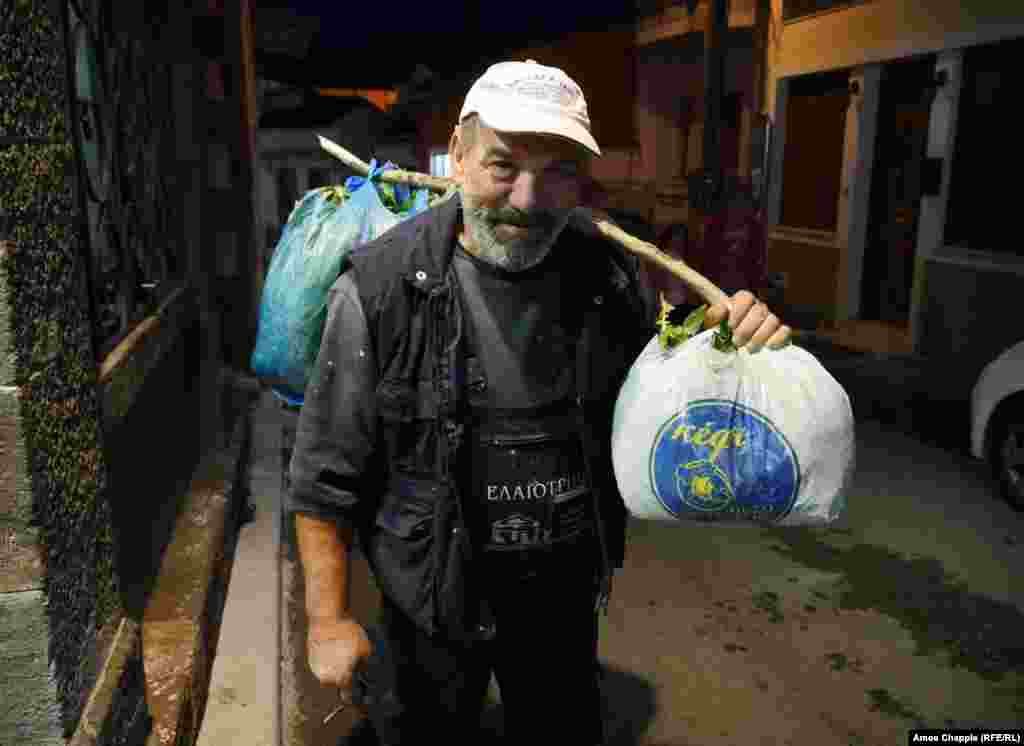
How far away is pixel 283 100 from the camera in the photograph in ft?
56.9

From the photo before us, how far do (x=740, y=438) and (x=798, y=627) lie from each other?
2.50 metres

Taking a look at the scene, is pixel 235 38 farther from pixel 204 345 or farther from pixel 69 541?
pixel 69 541

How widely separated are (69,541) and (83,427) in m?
0.28

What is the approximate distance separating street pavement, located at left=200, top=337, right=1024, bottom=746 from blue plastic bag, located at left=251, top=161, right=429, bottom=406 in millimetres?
1323

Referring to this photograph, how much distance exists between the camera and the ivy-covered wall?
62.7 inches

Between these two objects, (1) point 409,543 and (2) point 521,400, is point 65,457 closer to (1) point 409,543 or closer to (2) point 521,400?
(1) point 409,543

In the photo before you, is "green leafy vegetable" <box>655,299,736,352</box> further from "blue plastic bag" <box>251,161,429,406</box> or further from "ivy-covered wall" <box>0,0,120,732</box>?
"ivy-covered wall" <box>0,0,120,732</box>

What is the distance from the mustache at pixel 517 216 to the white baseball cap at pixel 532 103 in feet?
0.56

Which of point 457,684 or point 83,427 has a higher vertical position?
point 83,427

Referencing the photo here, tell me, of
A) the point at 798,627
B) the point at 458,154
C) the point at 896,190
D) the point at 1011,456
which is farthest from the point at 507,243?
the point at 896,190

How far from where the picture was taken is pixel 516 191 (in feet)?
6.04

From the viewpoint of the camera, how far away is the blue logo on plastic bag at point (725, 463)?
69.9 inches

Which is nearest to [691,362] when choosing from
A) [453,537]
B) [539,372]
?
[539,372]

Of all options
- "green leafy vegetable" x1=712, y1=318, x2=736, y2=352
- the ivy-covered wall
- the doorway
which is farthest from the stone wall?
the doorway
